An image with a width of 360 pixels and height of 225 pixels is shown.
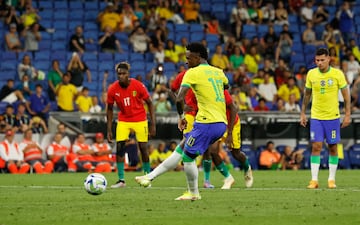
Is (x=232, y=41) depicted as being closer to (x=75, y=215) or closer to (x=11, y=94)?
(x=11, y=94)

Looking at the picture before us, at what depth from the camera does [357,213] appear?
38.2 ft

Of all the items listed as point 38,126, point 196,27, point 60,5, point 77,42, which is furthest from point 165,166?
point 60,5

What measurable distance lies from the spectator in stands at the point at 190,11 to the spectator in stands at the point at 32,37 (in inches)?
225

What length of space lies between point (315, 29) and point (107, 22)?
25.8ft

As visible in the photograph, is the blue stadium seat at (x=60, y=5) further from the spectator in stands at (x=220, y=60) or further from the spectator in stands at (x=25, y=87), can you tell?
the spectator in stands at (x=220, y=60)

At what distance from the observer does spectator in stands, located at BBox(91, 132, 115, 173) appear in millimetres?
27219

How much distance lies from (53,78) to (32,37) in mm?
2663

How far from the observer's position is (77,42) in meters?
32.0

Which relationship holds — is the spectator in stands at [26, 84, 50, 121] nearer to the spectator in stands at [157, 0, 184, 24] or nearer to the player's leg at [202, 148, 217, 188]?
the spectator in stands at [157, 0, 184, 24]

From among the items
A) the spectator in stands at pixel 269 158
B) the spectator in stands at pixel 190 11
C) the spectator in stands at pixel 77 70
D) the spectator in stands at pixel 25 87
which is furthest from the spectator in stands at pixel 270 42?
the spectator in stands at pixel 25 87

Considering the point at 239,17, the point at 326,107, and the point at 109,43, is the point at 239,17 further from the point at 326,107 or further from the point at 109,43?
the point at 326,107

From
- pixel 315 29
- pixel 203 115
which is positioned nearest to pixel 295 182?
pixel 203 115

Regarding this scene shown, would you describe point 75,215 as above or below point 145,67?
below

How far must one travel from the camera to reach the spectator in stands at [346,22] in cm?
3559
